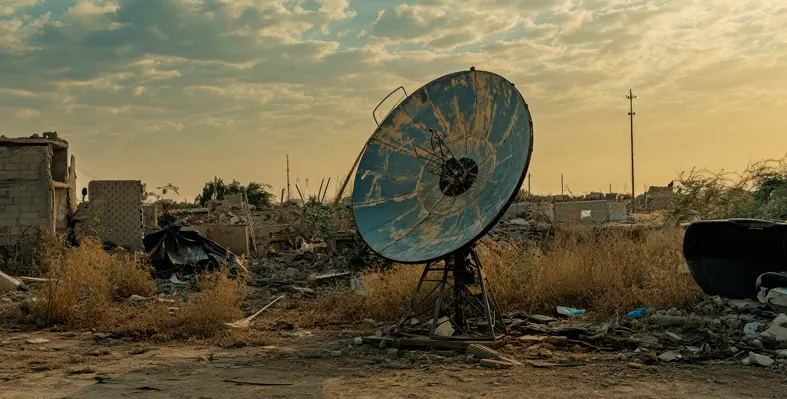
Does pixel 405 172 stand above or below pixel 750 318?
above

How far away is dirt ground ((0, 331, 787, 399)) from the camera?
6418 millimetres

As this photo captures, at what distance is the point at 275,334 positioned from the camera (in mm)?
9711

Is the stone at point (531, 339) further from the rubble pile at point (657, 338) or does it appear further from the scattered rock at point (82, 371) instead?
the scattered rock at point (82, 371)

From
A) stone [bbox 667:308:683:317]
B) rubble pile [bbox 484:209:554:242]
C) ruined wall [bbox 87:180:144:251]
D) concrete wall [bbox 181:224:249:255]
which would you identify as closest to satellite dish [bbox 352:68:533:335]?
stone [bbox 667:308:683:317]

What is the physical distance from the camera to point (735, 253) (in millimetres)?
9898

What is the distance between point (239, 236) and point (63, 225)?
15.1 ft

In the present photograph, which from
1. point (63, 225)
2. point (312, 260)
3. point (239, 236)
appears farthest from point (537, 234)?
point (63, 225)

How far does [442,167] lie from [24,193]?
481 inches

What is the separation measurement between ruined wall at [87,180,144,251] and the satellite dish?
10257mm

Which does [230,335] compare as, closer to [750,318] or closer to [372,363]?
[372,363]

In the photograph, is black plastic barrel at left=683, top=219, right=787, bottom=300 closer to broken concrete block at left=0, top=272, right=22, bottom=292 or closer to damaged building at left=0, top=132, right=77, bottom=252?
broken concrete block at left=0, top=272, right=22, bottom=292

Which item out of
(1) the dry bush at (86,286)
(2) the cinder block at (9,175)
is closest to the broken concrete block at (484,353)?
(1) the dry bush at (86,286)

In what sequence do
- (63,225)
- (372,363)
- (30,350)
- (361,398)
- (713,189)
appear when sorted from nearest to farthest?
1. (361,398)
2. (372,363)
3. (30,350)
4. (713,189)
5. (63,225)

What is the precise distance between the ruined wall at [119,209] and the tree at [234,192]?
20.9 metres
